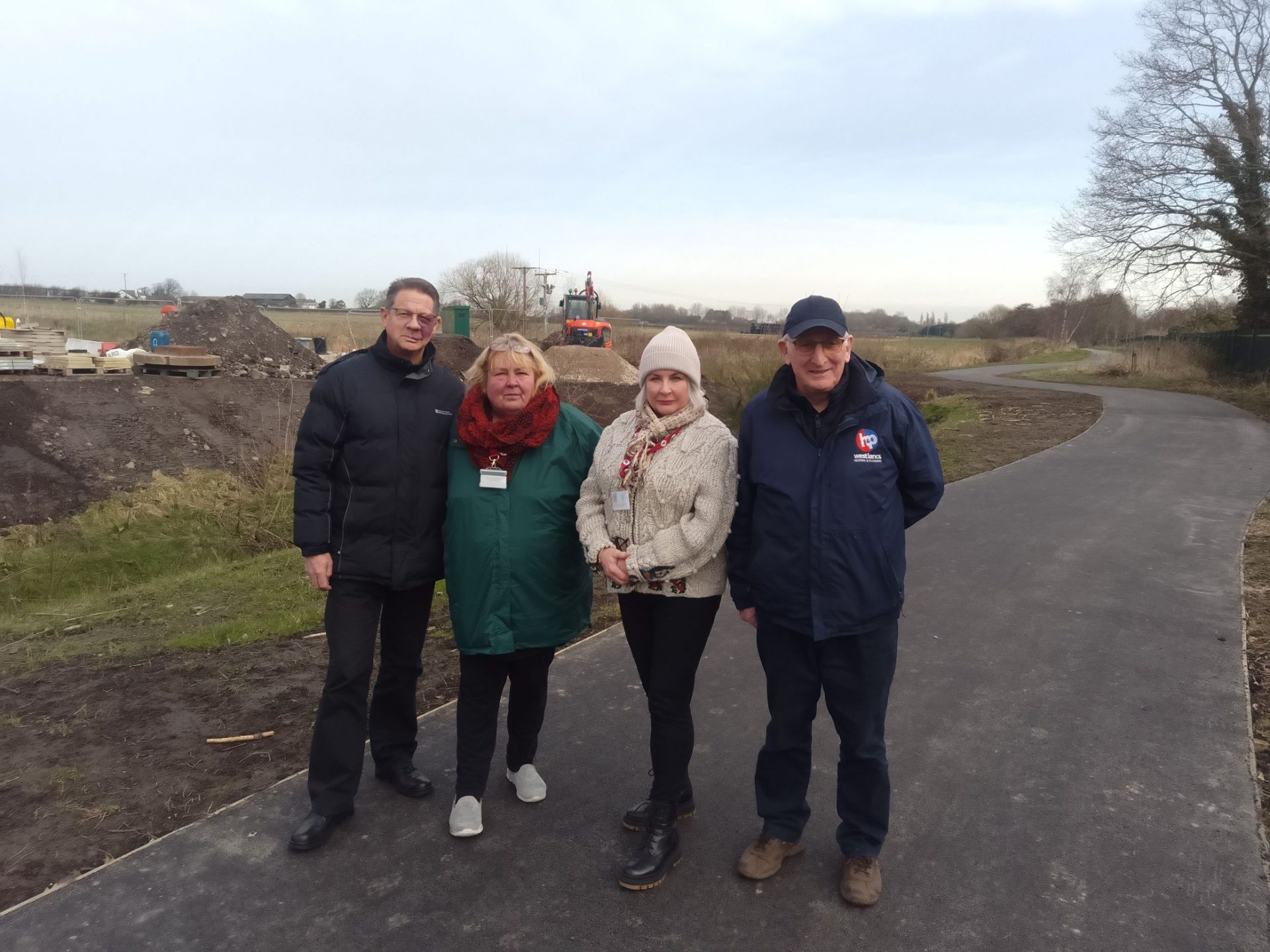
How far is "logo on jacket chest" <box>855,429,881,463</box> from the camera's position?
2.84 m

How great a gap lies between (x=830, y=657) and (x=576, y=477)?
1136 millimetres

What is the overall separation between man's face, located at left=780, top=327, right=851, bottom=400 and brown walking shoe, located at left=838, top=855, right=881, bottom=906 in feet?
5.11

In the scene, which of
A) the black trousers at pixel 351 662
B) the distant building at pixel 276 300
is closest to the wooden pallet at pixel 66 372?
the black trousers at pixel 351 662

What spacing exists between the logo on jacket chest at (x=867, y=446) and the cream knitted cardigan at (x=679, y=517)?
1.50 ft

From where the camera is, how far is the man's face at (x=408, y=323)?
335cm

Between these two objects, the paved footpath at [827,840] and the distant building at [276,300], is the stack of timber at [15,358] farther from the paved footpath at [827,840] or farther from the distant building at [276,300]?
the distant building at [276,300]

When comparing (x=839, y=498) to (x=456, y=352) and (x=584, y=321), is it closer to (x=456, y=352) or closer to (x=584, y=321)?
(x=456, y=352)

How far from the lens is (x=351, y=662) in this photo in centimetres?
333

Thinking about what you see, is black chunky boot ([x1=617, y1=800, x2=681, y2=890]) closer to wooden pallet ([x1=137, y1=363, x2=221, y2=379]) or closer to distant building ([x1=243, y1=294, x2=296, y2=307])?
wooden pallet ([x1=137, y1=363, x2=221, y2=379])

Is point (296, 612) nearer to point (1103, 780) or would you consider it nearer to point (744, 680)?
point (744, 680)

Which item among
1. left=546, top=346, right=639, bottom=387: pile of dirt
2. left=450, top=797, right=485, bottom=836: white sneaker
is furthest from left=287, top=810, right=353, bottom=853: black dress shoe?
left=546, top=346, right=639, bottom=387: pile of dirt

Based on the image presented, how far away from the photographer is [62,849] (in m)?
3.13

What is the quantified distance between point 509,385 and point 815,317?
1.13m

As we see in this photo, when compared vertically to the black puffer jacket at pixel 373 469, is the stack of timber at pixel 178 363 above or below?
below
